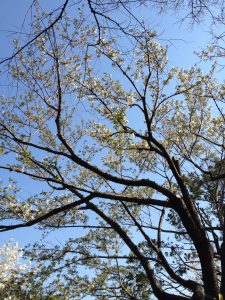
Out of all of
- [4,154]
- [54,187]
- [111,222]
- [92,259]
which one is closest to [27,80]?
[4,154]

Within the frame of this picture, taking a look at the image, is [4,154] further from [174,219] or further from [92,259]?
[174,219]

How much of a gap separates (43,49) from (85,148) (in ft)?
17.0

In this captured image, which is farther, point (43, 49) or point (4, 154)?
point (4, 154)

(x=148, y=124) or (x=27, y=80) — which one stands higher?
(x=27, y=80)

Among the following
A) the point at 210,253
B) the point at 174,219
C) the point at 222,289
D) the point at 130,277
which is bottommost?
the point at 222,289

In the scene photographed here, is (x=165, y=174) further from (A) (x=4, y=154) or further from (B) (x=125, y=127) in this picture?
(A) (x=4, y=154)

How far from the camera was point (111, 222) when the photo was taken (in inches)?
354

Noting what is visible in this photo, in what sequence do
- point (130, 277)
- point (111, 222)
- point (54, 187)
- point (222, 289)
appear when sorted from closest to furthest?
point (222, 289) < point (54, 187) < point (111, 222) < point (130, 277)

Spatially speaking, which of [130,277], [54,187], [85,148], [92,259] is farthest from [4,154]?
[130,277]

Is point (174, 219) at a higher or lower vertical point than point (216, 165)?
lower

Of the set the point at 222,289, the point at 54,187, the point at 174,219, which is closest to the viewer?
the point at 222,289

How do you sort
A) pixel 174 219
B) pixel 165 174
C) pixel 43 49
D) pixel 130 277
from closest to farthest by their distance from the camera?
pixel 43 49
pixel 130 277
pixel 174 219
pixel 165 174

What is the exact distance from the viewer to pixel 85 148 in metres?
12.0

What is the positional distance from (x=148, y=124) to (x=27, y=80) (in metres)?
3.50
